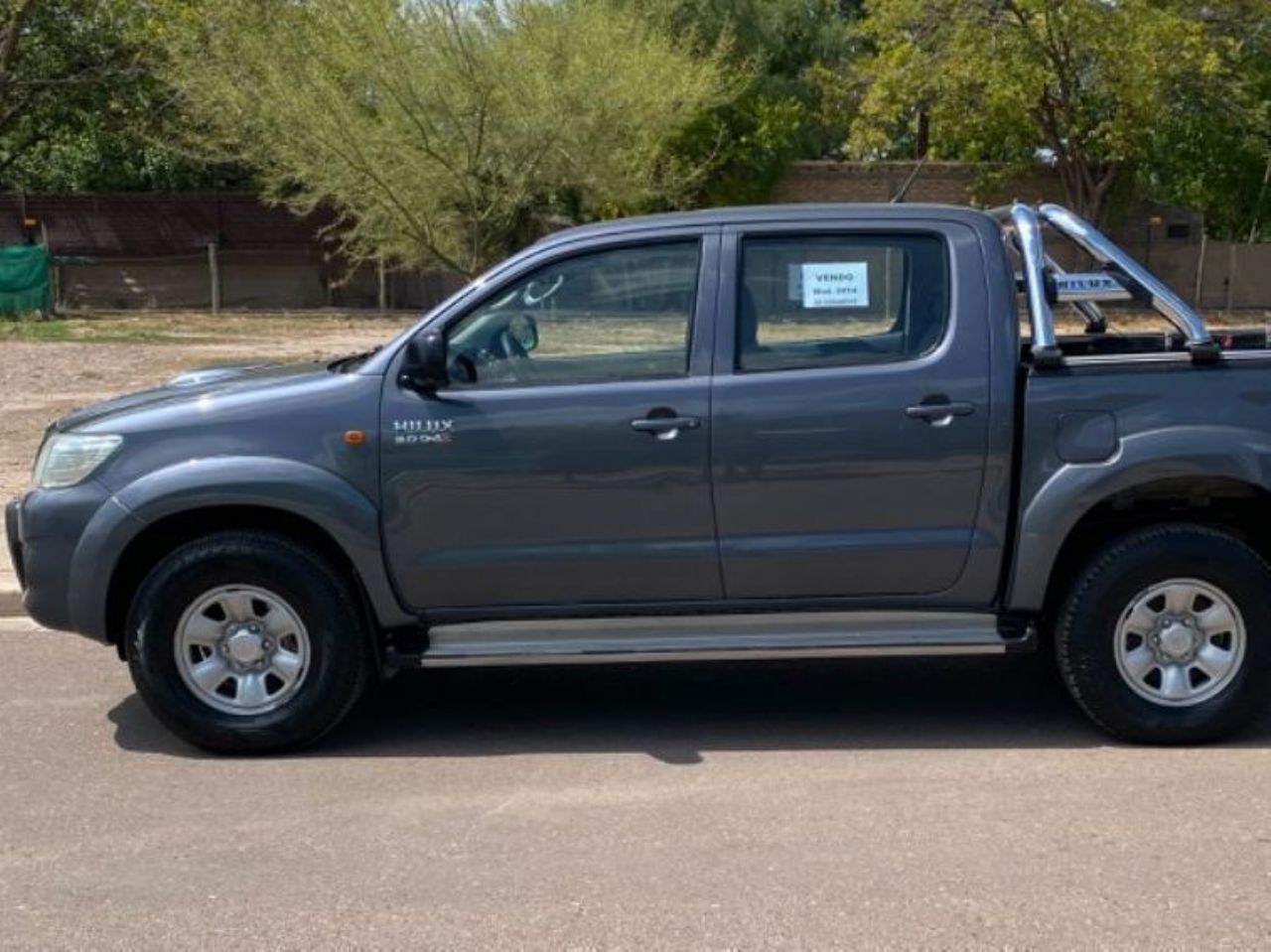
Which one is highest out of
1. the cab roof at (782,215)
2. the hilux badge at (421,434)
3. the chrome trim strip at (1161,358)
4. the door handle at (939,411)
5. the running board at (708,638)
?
the cab roof at (782,215)

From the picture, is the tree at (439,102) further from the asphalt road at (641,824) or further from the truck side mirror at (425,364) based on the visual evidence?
the truck side mirror at (425,364)

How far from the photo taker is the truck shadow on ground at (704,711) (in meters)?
5.92

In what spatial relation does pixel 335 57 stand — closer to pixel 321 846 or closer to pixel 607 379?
pixel 607 379

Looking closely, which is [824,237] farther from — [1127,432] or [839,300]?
[1127,432]

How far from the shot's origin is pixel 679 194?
28.0m

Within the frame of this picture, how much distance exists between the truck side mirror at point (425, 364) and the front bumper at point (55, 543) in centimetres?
119

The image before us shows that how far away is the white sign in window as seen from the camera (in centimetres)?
576

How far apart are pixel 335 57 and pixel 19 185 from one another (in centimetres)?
2295

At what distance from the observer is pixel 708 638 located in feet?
18.5

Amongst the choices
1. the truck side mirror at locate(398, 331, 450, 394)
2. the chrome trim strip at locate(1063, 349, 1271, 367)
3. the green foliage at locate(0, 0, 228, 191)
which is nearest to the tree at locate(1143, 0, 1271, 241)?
the green foliage at locate(0, 0, 228, 191)

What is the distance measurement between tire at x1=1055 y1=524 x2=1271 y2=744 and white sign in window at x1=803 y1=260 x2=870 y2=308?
1.32 meters

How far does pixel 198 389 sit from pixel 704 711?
242 centimetres

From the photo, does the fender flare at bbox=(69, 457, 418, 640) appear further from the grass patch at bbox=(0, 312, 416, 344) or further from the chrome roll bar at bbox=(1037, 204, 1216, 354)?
the grass patch at bbox=(0, 312, 416, 344)

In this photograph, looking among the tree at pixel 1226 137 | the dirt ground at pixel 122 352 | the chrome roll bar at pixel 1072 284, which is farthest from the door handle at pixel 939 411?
the tree at pixel 1226 137
